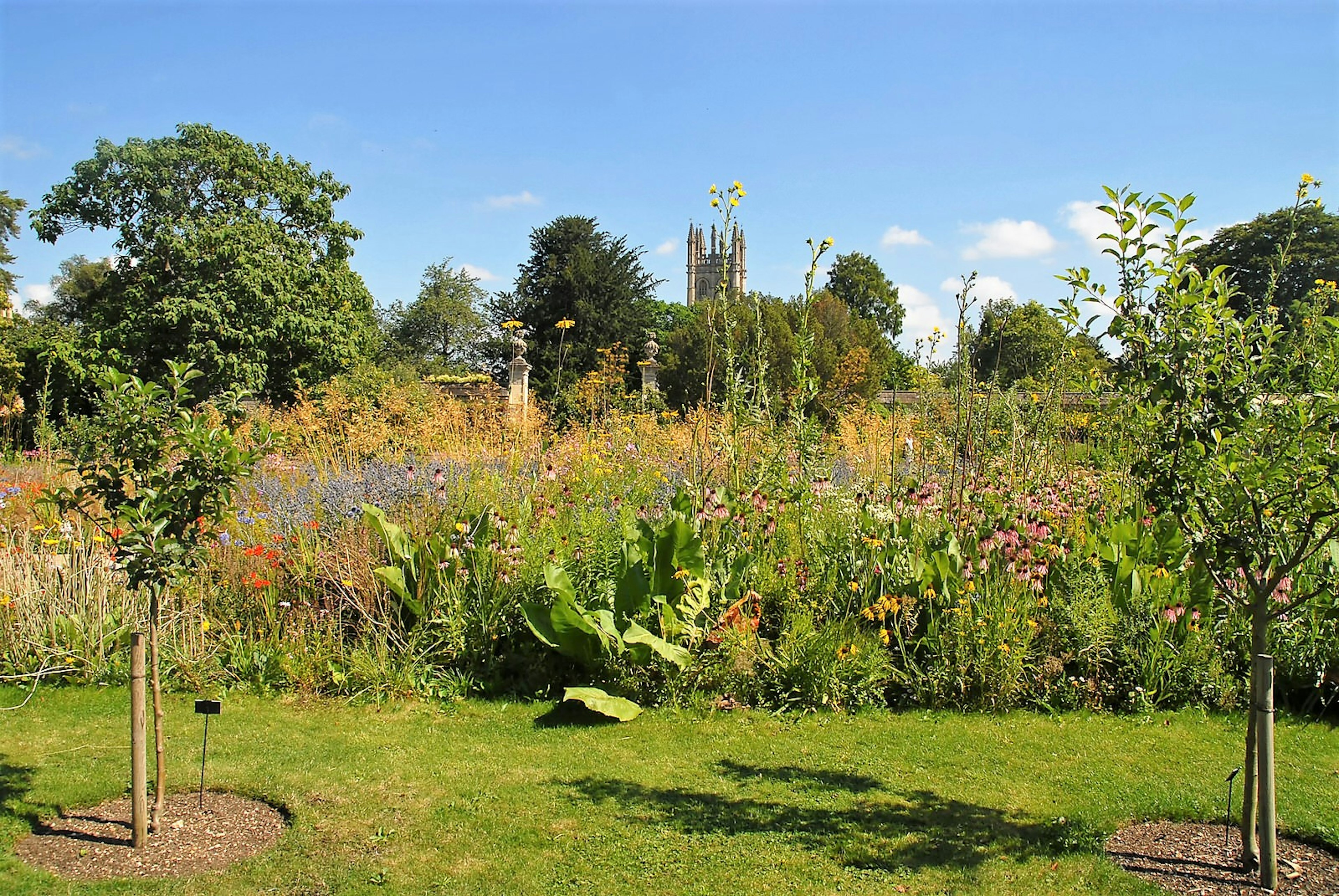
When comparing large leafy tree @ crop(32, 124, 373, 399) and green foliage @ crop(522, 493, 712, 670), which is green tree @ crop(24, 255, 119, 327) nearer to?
large leafy tree @ crop(32, 124, 373, 399)

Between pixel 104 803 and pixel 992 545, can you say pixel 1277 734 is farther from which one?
pixel 104 803

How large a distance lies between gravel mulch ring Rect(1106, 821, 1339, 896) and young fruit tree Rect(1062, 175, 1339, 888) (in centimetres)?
9

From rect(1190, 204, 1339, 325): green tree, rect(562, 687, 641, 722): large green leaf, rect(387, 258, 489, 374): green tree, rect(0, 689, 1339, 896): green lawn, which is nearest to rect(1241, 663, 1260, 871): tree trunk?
rect(0, 689, 1339, 896): green lawn

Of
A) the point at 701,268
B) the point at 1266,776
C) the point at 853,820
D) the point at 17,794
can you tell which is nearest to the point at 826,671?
the point at 853,820

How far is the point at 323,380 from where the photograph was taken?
2248 cm

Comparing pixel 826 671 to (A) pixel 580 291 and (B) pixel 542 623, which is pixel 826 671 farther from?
(A) pixel 580 291

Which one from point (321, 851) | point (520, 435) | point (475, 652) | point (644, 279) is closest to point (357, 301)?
point (644, 279)

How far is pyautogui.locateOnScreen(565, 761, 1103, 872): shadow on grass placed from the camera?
289cm

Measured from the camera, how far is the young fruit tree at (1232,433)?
7.95 ft

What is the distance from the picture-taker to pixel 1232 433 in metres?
2.50

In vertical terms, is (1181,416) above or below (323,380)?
below

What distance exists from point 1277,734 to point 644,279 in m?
29.7

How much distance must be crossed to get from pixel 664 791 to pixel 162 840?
176 cm

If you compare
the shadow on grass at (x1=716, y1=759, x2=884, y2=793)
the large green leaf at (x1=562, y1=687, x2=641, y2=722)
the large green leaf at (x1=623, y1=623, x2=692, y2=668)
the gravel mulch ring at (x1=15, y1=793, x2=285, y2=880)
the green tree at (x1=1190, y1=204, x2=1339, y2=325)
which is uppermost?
the green tree at (x1=1190, y1=204, x2=1339, y2=325)
